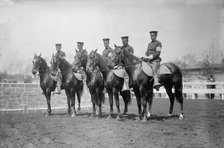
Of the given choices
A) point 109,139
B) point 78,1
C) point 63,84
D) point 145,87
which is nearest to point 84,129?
point 109,139

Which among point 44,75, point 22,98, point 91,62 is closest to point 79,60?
point 91,62

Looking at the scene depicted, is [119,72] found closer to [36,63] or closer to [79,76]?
[79,76]

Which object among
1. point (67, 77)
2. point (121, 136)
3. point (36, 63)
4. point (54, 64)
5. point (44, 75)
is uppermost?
A: point (36, 63)

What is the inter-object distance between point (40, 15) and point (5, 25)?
151cm

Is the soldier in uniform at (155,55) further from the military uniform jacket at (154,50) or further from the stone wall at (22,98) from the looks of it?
the stone wall at (22,98)

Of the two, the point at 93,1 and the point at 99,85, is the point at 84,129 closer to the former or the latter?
the point at 99,85

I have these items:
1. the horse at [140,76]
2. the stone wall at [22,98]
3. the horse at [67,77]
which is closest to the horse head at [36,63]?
the horse at [67,77]

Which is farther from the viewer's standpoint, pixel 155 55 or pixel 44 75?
pixel 44 75

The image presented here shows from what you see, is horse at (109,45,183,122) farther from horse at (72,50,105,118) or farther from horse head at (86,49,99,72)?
horse at (72,50,105,118)

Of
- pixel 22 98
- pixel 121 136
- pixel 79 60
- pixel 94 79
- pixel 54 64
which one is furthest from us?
pixel 22 98

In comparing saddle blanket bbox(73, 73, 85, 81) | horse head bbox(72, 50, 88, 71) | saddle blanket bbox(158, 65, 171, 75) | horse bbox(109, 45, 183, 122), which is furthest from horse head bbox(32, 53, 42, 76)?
saddle blanket bbox(158, 65, 171, 75)

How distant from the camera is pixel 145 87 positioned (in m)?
A: 9.34

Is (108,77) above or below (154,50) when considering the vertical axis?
below

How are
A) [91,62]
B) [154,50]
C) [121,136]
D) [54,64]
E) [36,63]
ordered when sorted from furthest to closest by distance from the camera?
[36,63], [54,64], [91,62], [154,50], [121,136]
